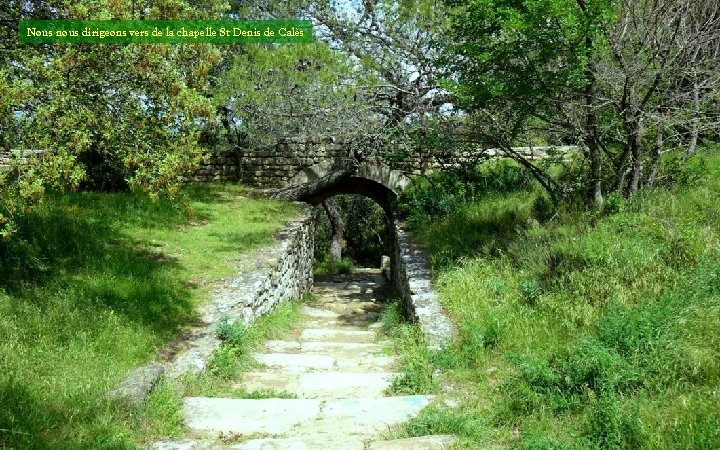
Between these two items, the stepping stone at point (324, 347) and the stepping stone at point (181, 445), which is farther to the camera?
the stepping stone at point (324, 347)

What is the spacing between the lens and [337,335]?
8.05 metres

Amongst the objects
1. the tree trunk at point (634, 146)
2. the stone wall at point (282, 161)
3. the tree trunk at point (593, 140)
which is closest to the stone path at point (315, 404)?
the tree trunk at point (593, 140)

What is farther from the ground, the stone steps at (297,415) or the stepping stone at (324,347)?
the stone steps at (297,415)

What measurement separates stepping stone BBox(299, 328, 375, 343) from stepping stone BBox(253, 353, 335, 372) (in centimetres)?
123

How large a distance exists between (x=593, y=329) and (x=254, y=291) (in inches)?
175

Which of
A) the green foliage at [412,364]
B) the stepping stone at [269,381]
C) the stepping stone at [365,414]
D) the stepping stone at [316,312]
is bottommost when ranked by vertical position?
the stepping stone at [316,312]

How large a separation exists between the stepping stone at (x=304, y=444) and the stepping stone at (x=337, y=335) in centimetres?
399

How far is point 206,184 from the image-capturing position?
48.4ft

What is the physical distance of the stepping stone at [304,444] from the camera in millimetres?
3623

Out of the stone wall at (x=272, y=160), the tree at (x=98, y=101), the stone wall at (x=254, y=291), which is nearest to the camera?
the tree at (x=98, y=101)

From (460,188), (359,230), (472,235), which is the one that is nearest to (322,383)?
(472,235)

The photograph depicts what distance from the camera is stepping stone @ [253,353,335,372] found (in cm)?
618

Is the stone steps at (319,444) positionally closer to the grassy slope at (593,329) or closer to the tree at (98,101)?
the grassy slope at (593,329)

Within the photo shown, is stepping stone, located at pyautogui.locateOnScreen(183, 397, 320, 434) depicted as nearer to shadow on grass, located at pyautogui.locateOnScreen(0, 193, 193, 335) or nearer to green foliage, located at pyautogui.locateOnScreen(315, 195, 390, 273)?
shadow on grass, located at pyautogui.locateOnScreen(0, 193, 193, 335)
